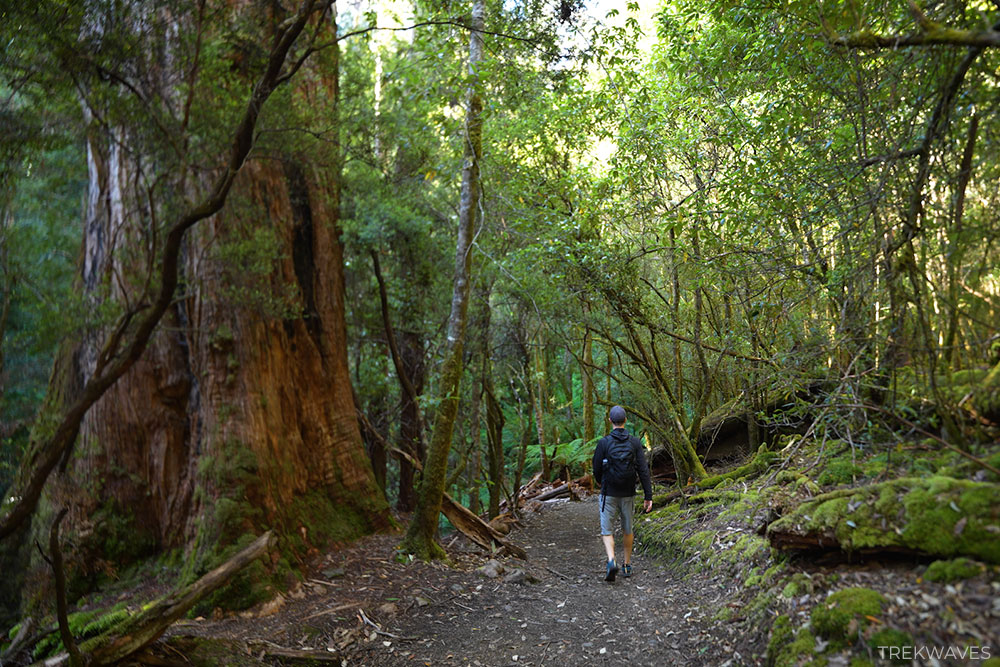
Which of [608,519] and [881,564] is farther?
[608,519]

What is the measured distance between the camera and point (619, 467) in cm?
753

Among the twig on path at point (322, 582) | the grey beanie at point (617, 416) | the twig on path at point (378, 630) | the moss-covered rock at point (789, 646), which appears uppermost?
the grey beanie at point (617, 416)

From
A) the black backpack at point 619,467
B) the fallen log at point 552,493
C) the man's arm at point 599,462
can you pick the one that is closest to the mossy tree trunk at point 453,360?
the man's arm at point 599,462

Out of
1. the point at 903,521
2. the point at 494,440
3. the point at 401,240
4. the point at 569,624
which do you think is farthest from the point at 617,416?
the point at 401,240

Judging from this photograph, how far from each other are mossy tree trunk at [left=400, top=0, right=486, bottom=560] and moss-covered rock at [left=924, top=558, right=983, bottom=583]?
17.6 ft

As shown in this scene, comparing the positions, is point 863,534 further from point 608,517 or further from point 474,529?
point 474,529

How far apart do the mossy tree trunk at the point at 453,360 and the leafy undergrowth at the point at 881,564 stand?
12.4 ft

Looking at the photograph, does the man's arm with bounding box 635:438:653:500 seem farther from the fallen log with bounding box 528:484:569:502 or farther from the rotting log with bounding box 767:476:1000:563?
the fallen log with bounding box 528:484:569:502

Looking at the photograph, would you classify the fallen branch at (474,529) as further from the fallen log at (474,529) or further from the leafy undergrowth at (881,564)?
the leafy undergrowth at (881,564)

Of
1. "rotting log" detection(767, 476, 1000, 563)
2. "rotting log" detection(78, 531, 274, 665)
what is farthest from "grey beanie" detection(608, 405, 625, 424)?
"rotting log" detection(78, 531, 274, 665)

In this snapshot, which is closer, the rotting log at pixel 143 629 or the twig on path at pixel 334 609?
the rotting log at pixel 143 629

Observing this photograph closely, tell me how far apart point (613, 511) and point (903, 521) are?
14.5ft

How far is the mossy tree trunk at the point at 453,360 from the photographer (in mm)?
7676

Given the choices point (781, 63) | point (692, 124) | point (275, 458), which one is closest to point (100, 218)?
point (275, 458)
